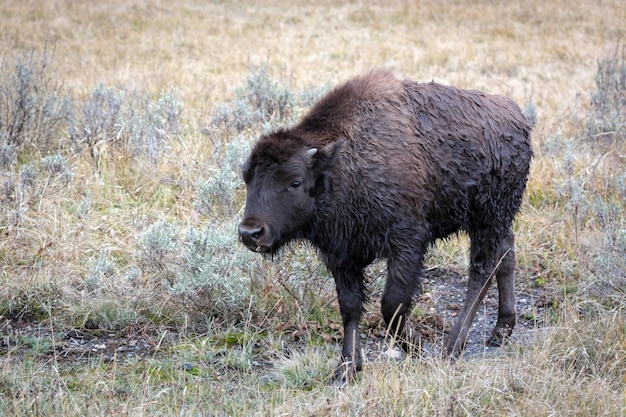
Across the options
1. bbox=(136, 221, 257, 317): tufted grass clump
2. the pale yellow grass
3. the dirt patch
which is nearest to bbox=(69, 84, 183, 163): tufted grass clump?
the pale yellow grass

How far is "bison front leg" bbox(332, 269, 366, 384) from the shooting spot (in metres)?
5.08

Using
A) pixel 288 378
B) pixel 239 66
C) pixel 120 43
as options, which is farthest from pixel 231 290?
pixel 120 43

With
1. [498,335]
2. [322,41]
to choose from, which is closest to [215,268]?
[498,335]

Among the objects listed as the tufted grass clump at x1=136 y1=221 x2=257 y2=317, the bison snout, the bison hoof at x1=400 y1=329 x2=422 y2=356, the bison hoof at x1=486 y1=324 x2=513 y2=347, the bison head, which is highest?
the bison head

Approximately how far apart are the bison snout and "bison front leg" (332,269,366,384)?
0.80 meters

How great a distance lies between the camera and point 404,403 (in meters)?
4.16

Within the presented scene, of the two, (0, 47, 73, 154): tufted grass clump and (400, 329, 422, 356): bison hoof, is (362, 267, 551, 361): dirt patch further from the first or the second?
(0, 47, 73, 154): tufted grass clump

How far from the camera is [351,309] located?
16.9 ft

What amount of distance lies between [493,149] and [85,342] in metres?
3.21

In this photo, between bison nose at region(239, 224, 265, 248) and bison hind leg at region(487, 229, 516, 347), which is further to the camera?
bison hind leg at region(487, 229, 516, 347)

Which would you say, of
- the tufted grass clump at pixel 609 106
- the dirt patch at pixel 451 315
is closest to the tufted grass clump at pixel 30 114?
the dirt patch at pixel 451 315

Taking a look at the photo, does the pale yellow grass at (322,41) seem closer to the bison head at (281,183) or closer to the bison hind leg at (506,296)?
the bison hind leg at (506,296)

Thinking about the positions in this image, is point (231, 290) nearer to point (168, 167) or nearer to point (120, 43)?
point (168, 167)

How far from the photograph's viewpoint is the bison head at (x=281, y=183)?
4676mm
